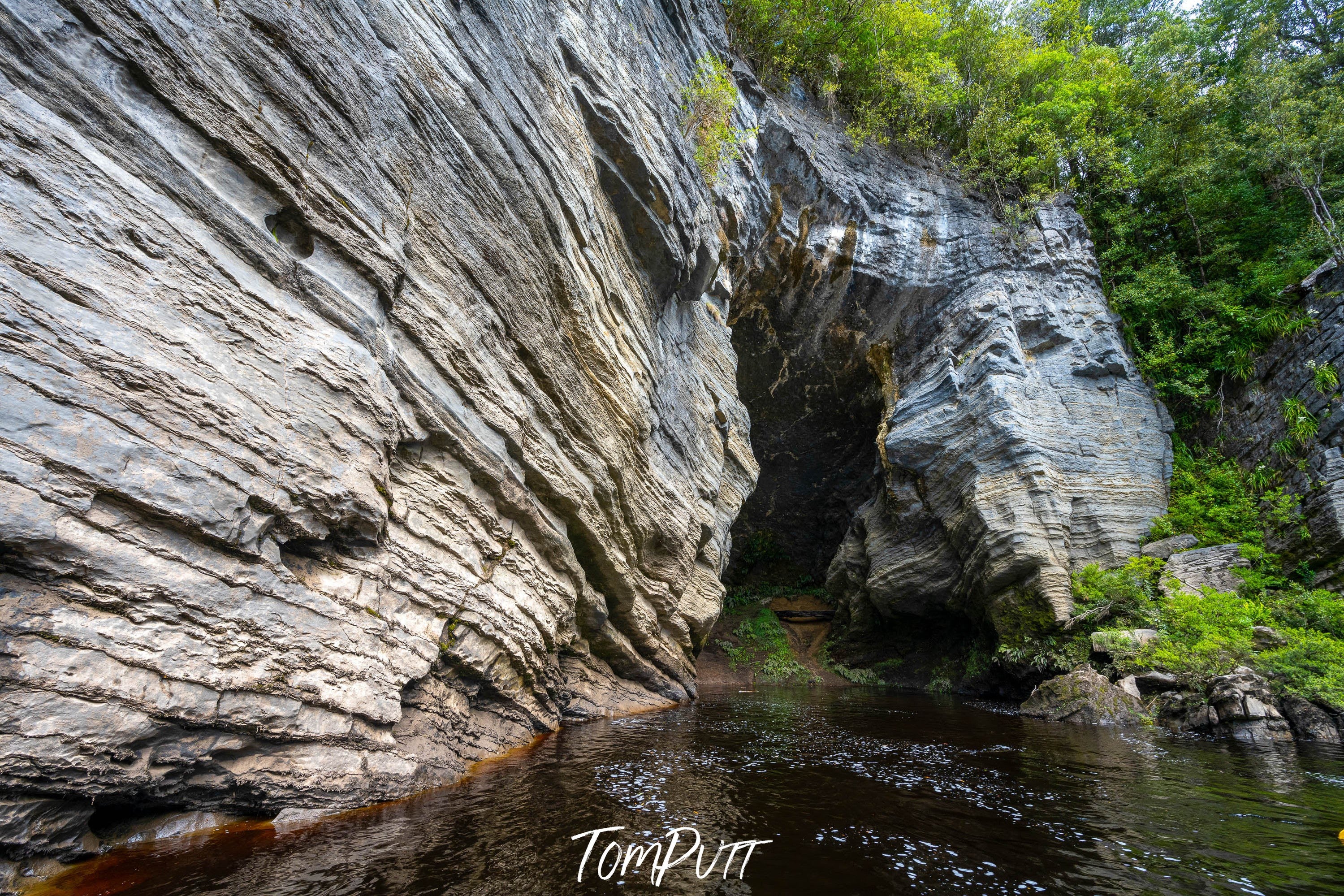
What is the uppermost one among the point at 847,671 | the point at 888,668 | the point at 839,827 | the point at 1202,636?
the point at 1202,636

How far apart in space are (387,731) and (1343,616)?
1743cm

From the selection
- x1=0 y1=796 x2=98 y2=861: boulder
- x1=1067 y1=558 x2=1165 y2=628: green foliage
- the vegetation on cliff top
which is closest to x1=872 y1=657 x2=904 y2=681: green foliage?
x1=1067 y1=558 x2=1165 y2=628: green foliage

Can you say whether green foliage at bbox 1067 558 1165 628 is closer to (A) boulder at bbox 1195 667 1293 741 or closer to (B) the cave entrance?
(A) boulder at bbox 1195 667 1293 741

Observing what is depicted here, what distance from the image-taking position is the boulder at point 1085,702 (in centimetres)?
1048

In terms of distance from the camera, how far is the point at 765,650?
976 inches

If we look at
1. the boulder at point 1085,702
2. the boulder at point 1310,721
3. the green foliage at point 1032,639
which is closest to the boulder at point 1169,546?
the green foliage at point 1032,639

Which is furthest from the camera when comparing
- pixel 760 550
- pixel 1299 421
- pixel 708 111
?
pixel 760 550

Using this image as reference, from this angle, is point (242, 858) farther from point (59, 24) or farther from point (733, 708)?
point (733, 708)

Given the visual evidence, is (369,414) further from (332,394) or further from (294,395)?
(294,395)

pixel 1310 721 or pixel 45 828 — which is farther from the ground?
pixel 1310 721

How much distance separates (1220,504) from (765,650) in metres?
16.8

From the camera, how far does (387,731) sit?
554 cm

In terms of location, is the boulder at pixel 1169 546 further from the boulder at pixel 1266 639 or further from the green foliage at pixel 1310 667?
the green foliage at pixel 1310 667

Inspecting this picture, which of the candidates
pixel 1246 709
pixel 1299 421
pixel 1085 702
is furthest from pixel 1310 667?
pixel 1299 421
